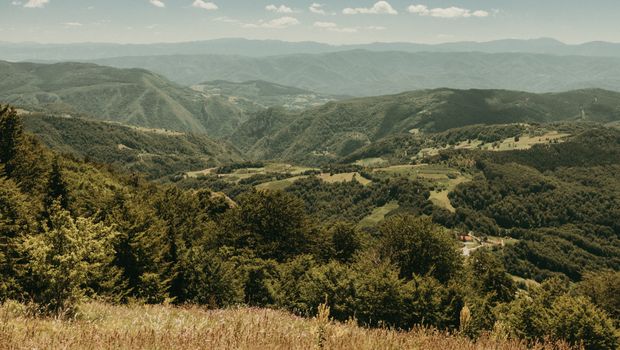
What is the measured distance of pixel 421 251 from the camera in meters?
49.3

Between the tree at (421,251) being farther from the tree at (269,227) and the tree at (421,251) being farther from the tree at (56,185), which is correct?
the tree at (56,185)

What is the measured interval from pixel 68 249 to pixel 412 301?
2649 cm

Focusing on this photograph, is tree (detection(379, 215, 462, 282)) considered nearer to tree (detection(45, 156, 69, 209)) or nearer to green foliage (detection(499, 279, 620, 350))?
green foliage (detection(499, 279, 620, 350))

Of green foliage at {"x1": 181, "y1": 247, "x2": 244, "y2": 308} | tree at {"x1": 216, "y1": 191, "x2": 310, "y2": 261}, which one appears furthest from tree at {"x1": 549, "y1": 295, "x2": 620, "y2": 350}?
tree at {"x1": 216, "y1": 191, "x2": 310, "y2": 261}

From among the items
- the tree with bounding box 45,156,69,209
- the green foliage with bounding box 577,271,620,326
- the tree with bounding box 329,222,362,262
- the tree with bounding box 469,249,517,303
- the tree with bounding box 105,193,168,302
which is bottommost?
the green foliage with bounding box 577,271,620,326

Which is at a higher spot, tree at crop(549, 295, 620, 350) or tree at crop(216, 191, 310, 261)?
tree at crop(216, 191, 310, 261)

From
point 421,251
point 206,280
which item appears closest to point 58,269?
point 206,280

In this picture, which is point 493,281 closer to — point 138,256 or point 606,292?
point 606,292

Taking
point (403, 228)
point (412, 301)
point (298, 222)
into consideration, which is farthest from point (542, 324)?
point (298, 222)

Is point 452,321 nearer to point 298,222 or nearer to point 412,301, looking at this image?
point 412,301

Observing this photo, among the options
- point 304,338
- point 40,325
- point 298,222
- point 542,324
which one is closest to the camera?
point 304,338

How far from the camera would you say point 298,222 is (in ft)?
181

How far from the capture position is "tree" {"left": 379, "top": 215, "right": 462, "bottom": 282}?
49031mm

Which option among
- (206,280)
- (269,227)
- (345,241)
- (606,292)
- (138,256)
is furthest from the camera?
(606,292)
